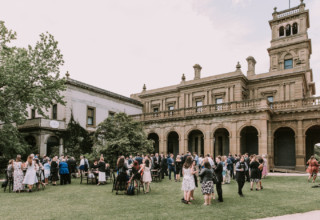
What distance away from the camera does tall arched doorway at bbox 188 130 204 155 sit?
31.0 metres

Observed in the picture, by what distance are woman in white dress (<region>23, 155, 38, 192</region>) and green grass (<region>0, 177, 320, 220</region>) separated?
1.04 meters

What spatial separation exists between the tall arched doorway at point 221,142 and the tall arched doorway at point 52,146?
16.8 meters

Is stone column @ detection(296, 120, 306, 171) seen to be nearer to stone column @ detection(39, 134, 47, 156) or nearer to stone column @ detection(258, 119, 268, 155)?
stone column @ detection(258, 119, 268, 155)

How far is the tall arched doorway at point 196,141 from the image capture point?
3095 centimetres

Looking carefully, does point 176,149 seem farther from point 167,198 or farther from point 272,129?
point 167,198

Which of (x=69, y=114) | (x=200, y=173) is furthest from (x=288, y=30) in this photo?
(x=200, y=173)

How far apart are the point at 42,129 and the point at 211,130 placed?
55.9 feet

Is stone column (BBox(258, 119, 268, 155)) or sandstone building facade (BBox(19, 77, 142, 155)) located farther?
sandstone building facade (BBox(19, 77, 142, 155))

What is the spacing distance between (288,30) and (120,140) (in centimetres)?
3013

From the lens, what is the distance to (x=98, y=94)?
31953 millimetres

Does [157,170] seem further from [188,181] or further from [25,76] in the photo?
[25,76]

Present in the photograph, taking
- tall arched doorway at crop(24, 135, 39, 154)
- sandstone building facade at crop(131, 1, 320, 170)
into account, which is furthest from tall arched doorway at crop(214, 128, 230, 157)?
tall arched doorway at crop(24, 135, 39, 154)

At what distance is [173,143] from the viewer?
33.3 metres

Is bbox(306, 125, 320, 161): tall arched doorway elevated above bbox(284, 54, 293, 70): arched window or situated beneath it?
situated beneath
